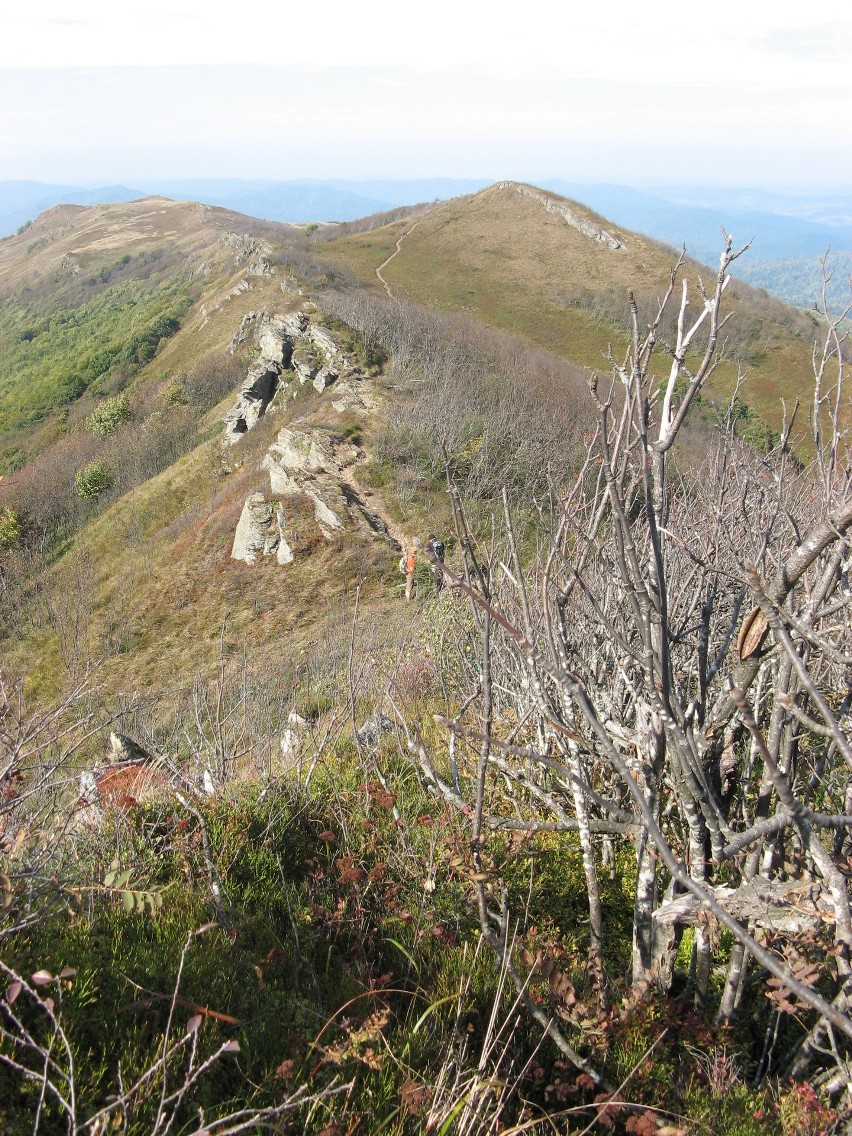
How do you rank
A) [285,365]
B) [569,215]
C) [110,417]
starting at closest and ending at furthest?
[285,365], [110,417], [569,215]

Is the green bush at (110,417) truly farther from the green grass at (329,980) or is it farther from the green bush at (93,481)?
the green grass at (329,980)

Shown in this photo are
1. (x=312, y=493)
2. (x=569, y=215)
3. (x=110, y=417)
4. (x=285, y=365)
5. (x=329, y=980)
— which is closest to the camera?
(x=329, y=980)

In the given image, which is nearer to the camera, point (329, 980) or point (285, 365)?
point (329, 980)

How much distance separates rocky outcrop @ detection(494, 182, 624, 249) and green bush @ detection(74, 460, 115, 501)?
5866cm

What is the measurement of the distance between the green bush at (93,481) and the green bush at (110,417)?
8386 millimetres

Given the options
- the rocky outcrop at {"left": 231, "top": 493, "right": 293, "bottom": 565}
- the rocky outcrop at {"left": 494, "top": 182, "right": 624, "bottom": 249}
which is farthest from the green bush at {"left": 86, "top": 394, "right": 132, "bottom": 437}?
the rocky outcrop at {"left": 494, "top": 182, "right": 624, "bottom": 249}

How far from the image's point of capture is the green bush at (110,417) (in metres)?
46.2

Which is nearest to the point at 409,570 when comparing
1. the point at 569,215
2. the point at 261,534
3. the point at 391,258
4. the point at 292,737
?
the point at 261,534

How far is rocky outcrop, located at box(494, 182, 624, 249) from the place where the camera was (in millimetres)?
75562

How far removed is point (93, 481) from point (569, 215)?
64769mm

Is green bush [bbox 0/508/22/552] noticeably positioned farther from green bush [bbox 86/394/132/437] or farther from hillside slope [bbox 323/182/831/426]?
hillside slope [bbox 323/182/831/426]

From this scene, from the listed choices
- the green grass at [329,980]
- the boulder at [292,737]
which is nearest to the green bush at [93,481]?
the boulder at [292,737]

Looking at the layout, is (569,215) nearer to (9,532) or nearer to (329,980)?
(9,532)

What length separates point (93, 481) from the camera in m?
38.0
